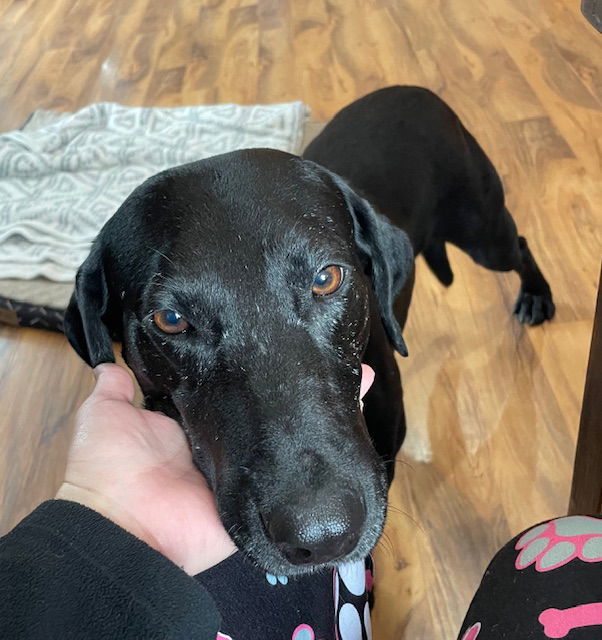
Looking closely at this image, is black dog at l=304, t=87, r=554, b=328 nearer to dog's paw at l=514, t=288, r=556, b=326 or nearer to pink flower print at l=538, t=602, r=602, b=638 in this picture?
dog's paw at l=514, t=288, r=556, b=326

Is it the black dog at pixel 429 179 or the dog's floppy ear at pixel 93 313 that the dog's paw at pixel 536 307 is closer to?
the black dog at pixel 429 179

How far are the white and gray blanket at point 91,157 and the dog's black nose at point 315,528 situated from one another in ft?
7.74

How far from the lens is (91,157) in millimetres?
3762

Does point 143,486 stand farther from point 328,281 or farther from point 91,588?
point 328,281

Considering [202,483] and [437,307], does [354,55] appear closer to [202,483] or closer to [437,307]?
[437,307]

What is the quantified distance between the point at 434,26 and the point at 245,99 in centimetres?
133

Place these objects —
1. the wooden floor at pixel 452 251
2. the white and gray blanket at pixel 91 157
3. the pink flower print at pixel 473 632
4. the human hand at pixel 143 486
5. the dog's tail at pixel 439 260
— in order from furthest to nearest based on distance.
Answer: the white and gray blanket at pixel 91 157, the dog's tail at pixel 439 260, the wooden floor at pixel 452 251, the human hand at pixel 143 486, the pink flower print at pixel 473 632

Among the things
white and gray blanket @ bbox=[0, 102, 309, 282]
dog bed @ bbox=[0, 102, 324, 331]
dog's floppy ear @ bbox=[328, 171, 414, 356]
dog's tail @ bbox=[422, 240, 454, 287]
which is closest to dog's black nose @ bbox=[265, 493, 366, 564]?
dog's floppy ear @ bbox=[328, 171, 414, 356]

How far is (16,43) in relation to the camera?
5.58 m

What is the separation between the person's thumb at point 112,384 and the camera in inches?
57.2

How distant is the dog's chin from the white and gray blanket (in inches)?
89.4

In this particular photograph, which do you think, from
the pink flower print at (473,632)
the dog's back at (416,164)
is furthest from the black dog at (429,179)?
the pink flower print at (473,632)

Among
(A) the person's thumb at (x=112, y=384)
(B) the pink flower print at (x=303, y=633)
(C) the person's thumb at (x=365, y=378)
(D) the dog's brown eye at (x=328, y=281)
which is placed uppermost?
(D) the dog's brown eye at (x=328, y=281)

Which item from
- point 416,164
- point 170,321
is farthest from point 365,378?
point 416,164
